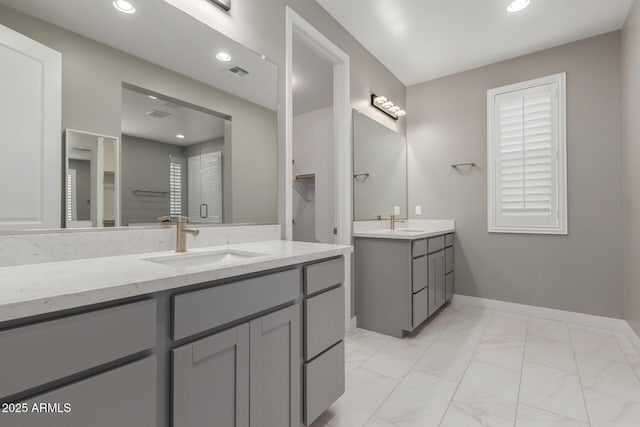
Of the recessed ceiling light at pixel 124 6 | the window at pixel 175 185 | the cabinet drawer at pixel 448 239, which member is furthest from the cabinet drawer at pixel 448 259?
the recessed ceiling light at pixel 124 6

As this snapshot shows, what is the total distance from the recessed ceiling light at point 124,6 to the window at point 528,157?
3.35m

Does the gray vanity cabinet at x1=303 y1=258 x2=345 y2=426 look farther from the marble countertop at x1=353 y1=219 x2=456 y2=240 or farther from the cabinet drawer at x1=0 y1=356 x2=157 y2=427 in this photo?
the marble countertop at x1=353 y1=219 x2=456 y2=240

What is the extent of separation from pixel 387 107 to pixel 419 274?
6.08 ft

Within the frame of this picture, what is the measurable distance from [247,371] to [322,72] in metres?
3.06

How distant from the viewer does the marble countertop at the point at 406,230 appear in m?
2.62

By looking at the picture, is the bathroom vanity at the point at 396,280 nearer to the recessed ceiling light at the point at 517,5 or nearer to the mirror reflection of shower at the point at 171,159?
the mirror reflection of shower at the point at 171,159

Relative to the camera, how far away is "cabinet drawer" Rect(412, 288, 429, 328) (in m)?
2.55

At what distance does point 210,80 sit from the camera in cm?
167

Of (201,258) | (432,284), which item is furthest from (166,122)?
(432,284)

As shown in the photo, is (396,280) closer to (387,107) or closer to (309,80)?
(387,107)

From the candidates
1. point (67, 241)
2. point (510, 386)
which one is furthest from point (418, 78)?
point (67, 241)

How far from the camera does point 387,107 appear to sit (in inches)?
131

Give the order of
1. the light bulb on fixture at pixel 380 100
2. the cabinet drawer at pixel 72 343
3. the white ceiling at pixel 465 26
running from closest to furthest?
1. the cabinet drawer at pixel 72 343
2. the white ceiling at pixel 465 26
3. the light bulb on fixture at pixel 380 100

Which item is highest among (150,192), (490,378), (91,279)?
(150,192)
